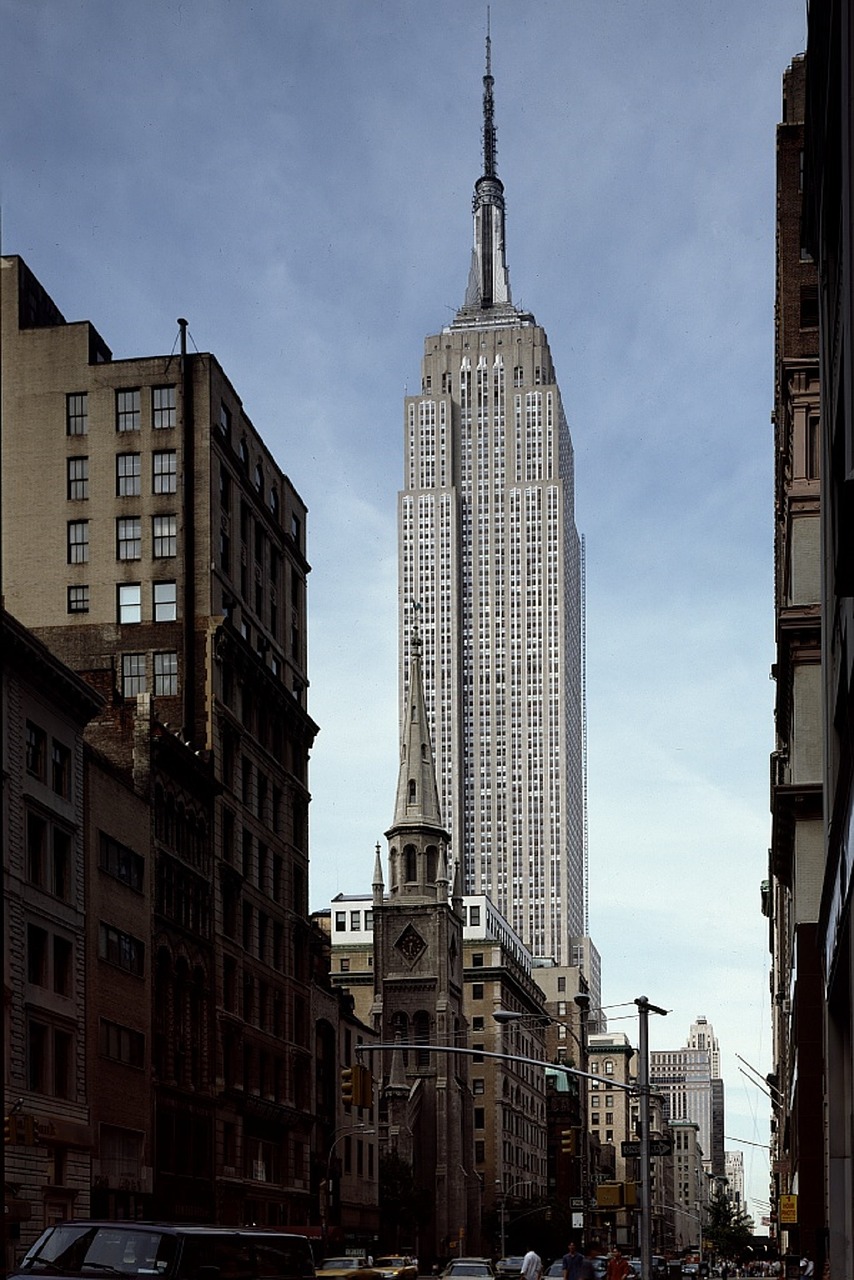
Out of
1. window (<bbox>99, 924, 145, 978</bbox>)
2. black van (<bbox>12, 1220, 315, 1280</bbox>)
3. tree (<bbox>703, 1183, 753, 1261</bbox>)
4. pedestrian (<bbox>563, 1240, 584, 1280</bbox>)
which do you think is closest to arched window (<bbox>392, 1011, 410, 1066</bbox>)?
tree (<bbox>703, 1183, 753, 1261</bbox>)

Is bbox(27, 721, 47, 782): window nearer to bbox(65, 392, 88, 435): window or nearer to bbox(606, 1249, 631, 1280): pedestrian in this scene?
bbox(606, 1249, 631, 1280): pedestrian

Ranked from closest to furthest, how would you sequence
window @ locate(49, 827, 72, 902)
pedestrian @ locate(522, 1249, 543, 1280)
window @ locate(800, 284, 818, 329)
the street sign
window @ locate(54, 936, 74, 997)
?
1. pedestrian @ locate(522, 1249, 543, 1280)
2. the street sign
3. window @ locate(54, 936, 74, 997)
4. window @ locate(49, 827, 72, 902)
5. window @ locate(800, 284, 818, 329)

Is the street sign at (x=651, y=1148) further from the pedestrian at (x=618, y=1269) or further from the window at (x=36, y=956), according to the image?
the window at (x=36, y=956)

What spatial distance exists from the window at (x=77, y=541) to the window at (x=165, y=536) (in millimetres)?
2823

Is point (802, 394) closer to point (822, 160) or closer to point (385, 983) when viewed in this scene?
point (822, 160)

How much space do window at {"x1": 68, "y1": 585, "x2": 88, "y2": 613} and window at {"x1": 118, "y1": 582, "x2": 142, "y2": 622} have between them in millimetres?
1470

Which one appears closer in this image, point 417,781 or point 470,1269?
point 470,1269

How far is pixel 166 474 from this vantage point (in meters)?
74.6

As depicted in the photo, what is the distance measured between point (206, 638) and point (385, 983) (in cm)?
8026

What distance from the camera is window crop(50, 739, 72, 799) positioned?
5469cm

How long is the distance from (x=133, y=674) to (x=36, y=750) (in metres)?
20.6

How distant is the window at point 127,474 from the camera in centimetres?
7456

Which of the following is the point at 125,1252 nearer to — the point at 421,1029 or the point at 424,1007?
the point at 424,1007

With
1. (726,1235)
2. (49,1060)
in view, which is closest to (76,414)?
(49,1060)
